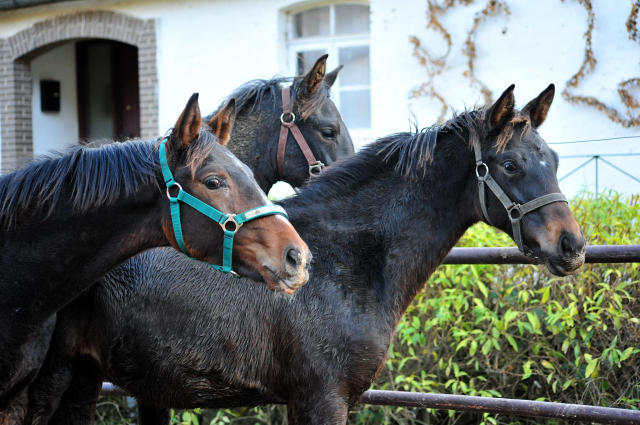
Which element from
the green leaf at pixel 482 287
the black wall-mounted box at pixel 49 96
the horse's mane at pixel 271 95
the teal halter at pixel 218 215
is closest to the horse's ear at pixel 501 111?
the teal halter at pixel 218 215

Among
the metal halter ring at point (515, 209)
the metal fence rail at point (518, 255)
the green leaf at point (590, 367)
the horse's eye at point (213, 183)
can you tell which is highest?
the horse's eye at point (213, 183)

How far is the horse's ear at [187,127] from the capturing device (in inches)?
91.9

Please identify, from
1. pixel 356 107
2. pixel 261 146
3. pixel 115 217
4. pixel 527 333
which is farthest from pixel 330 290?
pixel 356 107

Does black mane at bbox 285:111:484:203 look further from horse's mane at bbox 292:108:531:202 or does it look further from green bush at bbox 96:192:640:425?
green bush at bbox 96:192:640:425

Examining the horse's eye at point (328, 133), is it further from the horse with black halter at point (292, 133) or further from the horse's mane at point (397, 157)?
the horse's mane at point (397, 157)

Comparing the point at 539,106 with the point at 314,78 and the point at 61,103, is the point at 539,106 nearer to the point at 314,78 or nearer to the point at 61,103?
the point at 314,78

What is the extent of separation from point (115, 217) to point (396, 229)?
121cm

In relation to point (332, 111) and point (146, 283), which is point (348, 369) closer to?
point (146, 283)

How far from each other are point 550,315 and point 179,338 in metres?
2.34

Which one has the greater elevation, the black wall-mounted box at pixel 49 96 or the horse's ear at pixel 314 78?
the black wall-mounted box at pixel 49 96

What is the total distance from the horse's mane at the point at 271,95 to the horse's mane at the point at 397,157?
2.99ft

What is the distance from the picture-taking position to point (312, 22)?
8.80 meters

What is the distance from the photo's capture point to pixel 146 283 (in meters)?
2.92

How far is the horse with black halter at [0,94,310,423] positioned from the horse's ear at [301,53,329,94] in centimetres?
154
